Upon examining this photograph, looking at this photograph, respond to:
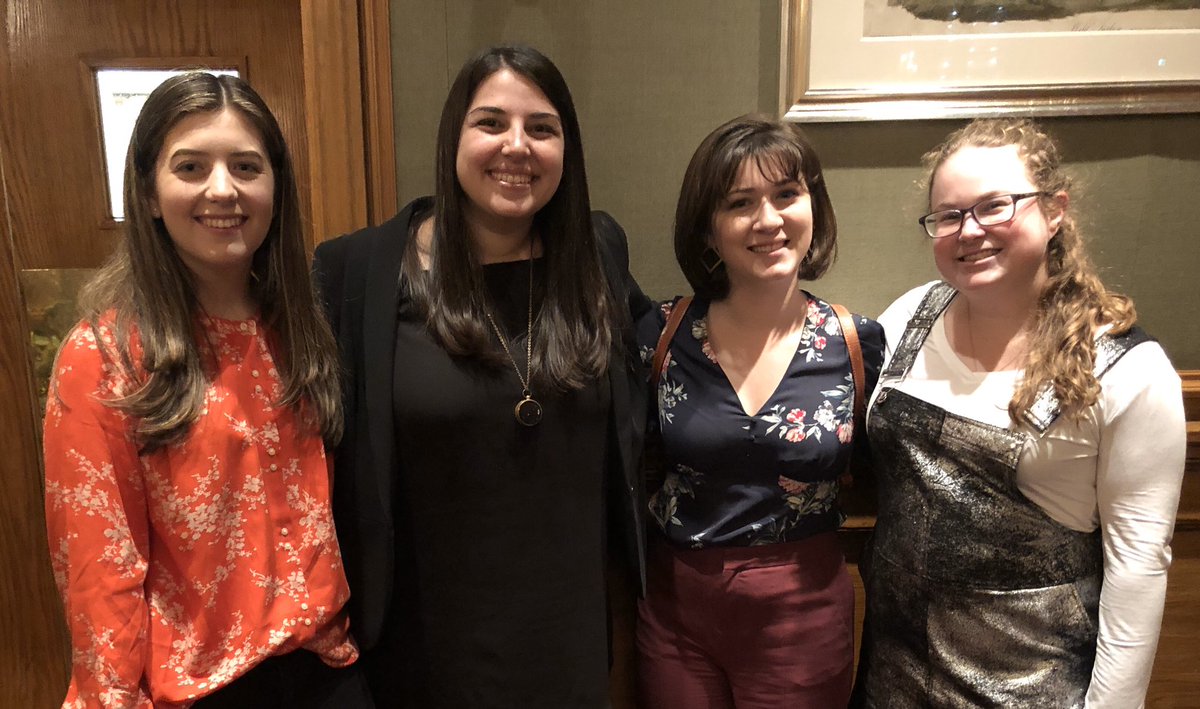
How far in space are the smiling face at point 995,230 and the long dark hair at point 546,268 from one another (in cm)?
60

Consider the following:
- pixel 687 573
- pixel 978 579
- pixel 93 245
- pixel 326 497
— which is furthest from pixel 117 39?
pixel 978 579

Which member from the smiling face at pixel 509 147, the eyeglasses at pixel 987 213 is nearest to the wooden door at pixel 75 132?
the smiling face at pixel 509 147

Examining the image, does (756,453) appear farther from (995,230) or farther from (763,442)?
(995,230)

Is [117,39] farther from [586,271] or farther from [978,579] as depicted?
[978,579]

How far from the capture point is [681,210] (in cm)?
143

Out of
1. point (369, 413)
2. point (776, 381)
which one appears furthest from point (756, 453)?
point (369, 413)

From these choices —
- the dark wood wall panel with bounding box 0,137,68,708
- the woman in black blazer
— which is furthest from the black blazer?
the dark wood wall panel with bounding box 0,137,68,708

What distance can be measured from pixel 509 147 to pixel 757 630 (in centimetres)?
97

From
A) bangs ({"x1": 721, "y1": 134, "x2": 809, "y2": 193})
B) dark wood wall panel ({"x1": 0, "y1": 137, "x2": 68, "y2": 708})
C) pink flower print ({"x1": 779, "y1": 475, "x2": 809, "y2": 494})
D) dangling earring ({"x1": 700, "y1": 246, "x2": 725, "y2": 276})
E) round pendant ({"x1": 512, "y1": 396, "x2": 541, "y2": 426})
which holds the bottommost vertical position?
dark wood wall panel ({"x1": 0, "y1": 137, "x2": 68, "y2": 708})

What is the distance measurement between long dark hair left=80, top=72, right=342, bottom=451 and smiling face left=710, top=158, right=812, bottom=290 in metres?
0.76

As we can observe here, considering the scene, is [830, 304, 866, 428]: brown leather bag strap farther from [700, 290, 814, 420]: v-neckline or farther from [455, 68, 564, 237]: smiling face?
[455, 68, 564, 237]: smiling face

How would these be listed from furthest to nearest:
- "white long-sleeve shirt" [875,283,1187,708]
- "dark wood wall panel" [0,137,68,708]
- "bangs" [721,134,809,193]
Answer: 1. "dark wood wall panel" [0,137,68,708]
2. "bangs" [721,134,809,193]
3. "white long-sleeve shirt" [875,283,1187,708]

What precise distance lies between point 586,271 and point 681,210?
9.8 inches

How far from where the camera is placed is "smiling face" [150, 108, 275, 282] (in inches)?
39.1
